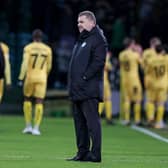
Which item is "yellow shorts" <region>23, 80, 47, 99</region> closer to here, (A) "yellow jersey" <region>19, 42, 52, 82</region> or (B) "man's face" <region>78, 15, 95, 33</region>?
(A) "yellow jersey" <region>19, 42, 52, 82</region>

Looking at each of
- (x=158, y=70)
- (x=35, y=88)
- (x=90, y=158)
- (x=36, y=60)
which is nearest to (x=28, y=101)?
(x=35, y=88)

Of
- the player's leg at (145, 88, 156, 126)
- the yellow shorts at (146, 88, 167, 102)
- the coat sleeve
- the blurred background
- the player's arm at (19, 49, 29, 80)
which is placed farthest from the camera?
the blurred background

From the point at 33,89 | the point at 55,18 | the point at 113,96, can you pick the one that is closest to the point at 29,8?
the point at 55,18

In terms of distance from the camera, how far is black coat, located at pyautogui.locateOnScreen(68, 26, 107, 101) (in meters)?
13.0

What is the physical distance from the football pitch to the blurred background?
4.34 metres

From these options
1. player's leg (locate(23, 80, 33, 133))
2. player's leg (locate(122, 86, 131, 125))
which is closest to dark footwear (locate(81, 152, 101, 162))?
player's leg (locate(23, 80, 33, 133))

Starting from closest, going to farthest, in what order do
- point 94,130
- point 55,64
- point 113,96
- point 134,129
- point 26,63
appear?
point 94,130 → point 26,63 → point 134,129 → point 113,96 → point 55,64

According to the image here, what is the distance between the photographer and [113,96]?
87.7 feet

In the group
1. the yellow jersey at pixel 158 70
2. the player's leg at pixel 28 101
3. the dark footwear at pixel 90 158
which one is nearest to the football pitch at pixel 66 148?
the dark footwear at pixel 90 158

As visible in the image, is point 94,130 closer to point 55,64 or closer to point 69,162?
point 69,162

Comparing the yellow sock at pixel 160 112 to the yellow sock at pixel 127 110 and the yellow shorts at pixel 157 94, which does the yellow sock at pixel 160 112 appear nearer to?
the yellow shorts at pixel 157 94

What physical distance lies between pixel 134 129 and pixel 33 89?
4.07 m

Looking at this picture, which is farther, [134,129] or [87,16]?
[134,129]

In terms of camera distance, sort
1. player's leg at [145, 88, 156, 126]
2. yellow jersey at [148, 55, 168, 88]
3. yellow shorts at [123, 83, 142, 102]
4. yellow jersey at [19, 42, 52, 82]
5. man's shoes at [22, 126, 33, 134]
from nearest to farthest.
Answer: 1. yellow jersey at [19, 42, 52, 82]
2. man's shoes at [22, 126, 33, 134]
3. yellow jersey at [148, 55, 168, 88]
4. player's leg at [145, 88, 156, 126]
5. yellow shorts at [123, 83, 142, 102]
